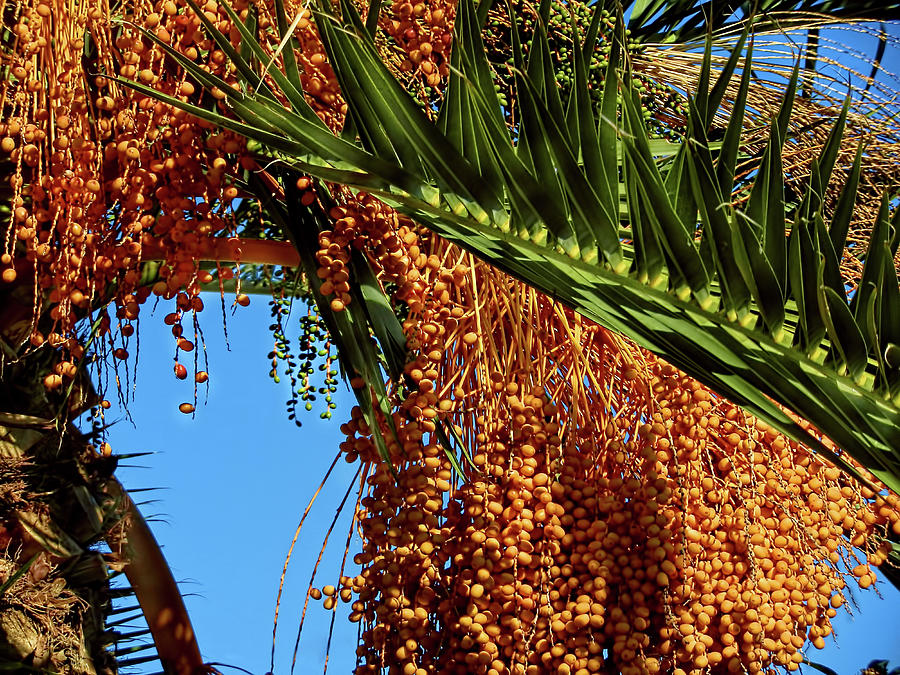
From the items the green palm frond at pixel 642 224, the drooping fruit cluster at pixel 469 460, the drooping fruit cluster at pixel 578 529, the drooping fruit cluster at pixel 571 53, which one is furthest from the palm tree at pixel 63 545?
the drooping fruit cluster at pixel 571 53

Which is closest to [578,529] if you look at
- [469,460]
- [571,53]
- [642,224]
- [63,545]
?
[469,460]

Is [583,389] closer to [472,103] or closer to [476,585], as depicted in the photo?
[476,585]

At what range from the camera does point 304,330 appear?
256 cm

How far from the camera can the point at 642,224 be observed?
106cm

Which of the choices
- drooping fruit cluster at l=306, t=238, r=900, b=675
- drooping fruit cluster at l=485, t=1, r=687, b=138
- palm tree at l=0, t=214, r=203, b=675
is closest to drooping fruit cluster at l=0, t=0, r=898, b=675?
drooping fruit cluster at l=306, t=238, r=900, b=675

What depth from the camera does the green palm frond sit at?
0.99 metres

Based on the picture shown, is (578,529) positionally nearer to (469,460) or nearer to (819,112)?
(469,460)

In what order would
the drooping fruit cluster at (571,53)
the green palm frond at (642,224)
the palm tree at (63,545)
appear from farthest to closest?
the drooping fruit cluster at (571,53)
the palm tree at (63,545)
the green palm frond at (642,224)

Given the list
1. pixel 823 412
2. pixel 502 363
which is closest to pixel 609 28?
pixel 502 363

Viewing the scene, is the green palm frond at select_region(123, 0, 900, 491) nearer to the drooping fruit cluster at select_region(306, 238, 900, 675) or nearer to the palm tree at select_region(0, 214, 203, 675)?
the drooping fruit cluster at select_region(306, 238, 900, 675)

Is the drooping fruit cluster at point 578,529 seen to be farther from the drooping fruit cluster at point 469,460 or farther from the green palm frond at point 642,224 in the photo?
the green palm frond at point 642,224

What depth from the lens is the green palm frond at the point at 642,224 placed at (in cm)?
99

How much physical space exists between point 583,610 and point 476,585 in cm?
13

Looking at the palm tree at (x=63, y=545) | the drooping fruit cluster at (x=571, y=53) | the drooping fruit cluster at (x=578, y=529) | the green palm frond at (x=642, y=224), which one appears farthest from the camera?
the drooping fruit cluster at (x=571, y=53)
